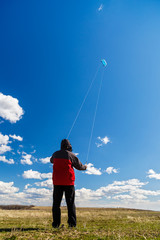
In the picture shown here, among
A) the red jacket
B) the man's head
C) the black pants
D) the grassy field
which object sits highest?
the man's head

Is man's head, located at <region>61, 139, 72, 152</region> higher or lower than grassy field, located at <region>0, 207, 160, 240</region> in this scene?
higher

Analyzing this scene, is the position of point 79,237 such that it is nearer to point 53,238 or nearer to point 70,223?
point 53,238

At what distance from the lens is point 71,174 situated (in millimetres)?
6363

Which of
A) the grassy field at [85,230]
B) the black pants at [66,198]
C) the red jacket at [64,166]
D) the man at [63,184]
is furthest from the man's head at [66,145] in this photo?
the grassy field at [85,230]

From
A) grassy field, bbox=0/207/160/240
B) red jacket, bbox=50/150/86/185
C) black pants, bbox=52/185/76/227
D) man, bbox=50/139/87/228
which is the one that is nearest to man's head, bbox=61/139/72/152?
red jacket, bbox=50/150/86/185

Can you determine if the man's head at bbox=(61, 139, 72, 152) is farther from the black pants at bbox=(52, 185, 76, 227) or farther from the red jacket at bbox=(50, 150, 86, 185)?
the black pants at bbox=(52, 185, 76, 227)

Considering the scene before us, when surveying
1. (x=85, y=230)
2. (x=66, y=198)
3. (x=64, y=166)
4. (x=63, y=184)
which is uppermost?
(x=64, y=166)

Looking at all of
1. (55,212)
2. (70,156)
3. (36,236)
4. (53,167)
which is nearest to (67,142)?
(70,156)

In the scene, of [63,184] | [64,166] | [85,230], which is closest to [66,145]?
[64,166]

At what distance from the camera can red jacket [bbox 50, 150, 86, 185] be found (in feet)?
20.5

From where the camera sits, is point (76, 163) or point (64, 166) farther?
point (76, 163)

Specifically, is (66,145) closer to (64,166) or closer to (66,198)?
(64,166)

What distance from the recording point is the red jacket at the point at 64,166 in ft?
20.5

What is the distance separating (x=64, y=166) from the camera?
6391 mm
